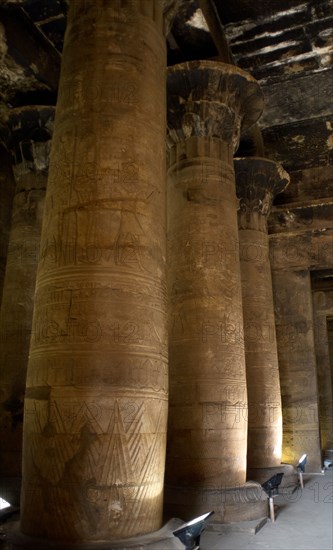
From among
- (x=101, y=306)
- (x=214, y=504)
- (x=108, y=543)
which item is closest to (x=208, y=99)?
(x=101, y=306)

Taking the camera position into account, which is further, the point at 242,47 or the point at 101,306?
the point at 242,47

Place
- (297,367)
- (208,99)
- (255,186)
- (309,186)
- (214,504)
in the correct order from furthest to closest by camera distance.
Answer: (309,186), (297,367), (255,186), (208,99), (214,504)

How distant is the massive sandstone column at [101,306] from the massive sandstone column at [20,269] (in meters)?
3.63

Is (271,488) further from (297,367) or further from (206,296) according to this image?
(297,367)

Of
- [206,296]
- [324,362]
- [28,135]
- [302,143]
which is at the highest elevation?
[302,143]

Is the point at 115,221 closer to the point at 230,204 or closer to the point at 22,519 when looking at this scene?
the point at 22,519

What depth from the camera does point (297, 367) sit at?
39.1 feet

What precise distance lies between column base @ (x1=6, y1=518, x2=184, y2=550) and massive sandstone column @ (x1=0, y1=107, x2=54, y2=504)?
3.48 meters

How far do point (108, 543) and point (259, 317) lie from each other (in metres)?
6.80

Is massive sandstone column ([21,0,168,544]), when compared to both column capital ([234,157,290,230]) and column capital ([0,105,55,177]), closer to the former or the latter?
column capital ([0,105,55,177])

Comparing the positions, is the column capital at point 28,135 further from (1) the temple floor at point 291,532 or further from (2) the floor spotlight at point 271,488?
(1) the temple floor at point 291,532

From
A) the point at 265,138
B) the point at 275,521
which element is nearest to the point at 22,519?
the point at 275,521

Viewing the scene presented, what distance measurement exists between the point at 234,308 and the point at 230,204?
167 cm

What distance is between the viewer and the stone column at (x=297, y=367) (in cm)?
1146
